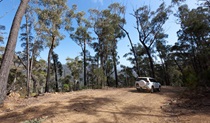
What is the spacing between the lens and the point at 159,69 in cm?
3844

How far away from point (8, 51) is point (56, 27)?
14.3 meters

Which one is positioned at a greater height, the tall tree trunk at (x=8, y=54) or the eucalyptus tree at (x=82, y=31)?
the eucalyptus tree at (x=82, y=31)

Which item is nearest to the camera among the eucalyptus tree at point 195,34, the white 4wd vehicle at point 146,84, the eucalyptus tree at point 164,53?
the white 4wd vehicle at point 146,84

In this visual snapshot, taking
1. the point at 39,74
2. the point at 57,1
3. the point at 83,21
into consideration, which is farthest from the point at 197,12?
the point at 39,74

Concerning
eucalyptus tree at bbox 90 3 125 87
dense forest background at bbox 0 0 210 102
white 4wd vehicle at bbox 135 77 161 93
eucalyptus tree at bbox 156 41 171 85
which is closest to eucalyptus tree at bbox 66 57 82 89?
dense forest background at bbox 0 0 210 102

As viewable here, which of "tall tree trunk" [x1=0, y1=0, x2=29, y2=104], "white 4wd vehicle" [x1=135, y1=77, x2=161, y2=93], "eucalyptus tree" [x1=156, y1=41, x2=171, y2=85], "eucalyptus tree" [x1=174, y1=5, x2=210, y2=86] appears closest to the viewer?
"tall tree trunk" [x1=0, y1=0, x2=29, y2=104]

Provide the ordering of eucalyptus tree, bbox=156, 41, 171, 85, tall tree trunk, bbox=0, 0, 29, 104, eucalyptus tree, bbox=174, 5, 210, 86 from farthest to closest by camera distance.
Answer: eucalyptus tree, bbox=156, 41, 171, 85, eucalyptus tree, bbox=174, 5, 210, 86, tall tree trunk, bbox=0, 0, 29, 104

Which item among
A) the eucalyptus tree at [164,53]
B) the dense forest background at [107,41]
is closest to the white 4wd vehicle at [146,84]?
the dense forest background at [107,41]

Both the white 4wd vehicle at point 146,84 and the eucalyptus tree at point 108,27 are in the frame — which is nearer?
the white 4wd vehicle at point 146,84

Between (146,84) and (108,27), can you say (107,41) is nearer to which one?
(108,27)

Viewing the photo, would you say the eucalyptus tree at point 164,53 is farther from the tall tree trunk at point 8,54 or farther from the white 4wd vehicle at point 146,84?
the tall tree trunk at point 8,54

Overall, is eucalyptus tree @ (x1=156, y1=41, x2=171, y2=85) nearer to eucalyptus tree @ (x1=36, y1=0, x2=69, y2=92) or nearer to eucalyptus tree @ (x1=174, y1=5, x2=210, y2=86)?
eucalyptus tree @ (x1=174, y1=5, x2=210, y2=86)

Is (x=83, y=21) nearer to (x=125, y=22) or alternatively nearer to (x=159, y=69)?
(x=125, y=22)

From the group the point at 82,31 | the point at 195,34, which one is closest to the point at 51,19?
the point at 82,31
